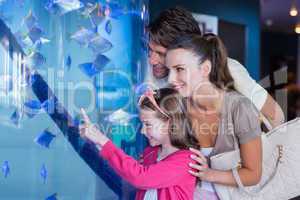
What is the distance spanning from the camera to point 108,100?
1.64 metres

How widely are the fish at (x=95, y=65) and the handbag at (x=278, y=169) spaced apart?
56 centimetres

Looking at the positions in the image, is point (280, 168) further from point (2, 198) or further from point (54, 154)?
point (2, 198)

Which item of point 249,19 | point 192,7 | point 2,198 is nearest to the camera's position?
point 2,198

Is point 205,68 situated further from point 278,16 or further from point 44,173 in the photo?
point 278,16

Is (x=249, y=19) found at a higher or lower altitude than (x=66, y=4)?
higher

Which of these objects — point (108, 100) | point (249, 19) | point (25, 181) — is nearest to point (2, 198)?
point (25, 181)

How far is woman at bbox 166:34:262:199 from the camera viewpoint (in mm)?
1363

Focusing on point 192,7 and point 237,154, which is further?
point 192,7

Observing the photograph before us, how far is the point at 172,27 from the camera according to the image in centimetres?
149

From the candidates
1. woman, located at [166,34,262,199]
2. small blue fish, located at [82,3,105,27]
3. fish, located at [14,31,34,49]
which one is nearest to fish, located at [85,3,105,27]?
small blue fish, located at [82,3,105,27]

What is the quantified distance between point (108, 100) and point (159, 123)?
306 millimetres

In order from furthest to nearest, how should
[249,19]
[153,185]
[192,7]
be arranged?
[249,19] → [192,7] → [153,185]

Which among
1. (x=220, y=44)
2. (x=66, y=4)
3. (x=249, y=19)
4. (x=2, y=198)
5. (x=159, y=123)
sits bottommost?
(x=2, y=198)

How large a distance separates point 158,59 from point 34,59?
411 mm
